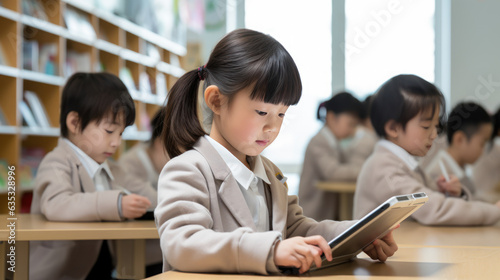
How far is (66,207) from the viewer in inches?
61.8

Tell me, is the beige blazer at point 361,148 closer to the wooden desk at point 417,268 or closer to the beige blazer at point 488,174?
the beige blazer at point 488,174

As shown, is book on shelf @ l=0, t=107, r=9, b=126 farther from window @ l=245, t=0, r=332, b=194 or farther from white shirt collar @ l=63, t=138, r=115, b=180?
window @ l=245, t=0, r=332, b=194

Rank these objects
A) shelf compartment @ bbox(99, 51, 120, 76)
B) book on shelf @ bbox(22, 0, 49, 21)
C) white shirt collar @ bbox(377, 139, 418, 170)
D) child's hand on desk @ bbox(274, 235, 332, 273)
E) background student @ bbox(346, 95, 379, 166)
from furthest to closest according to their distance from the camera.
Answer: shelf compartment @ bbox(99, 51, 120, 76)
book on shelf @ bbox(22, 0, 49, 21)
background student @ bbox(346, 95, 379, 166)
white shirt collar @ bbox(377, 139, 418, 170)
child's hand on desk @ bbox(274, 235, 332, 273)

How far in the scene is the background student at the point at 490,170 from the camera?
2.12 m

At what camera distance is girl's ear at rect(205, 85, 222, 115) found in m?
1.01

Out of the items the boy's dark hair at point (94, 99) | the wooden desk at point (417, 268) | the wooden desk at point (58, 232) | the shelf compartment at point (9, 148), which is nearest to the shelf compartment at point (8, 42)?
the shelf compartment at point (9, 148)

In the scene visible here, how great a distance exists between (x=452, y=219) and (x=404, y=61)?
0.81 m

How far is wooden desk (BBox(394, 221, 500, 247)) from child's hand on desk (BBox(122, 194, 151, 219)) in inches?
26.7

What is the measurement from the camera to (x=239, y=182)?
98 cm

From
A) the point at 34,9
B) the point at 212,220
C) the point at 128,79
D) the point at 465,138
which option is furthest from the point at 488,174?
the point at 34,9

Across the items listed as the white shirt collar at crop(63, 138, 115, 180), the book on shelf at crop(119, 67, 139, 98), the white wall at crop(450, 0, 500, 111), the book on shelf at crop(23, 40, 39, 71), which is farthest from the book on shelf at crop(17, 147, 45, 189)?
the white wall at crop(450, 0, 500, 111)

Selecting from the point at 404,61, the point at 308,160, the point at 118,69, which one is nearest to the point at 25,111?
the point at 118,69

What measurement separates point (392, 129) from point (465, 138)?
36 cm

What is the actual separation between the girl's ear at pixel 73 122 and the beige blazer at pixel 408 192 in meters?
0.95
